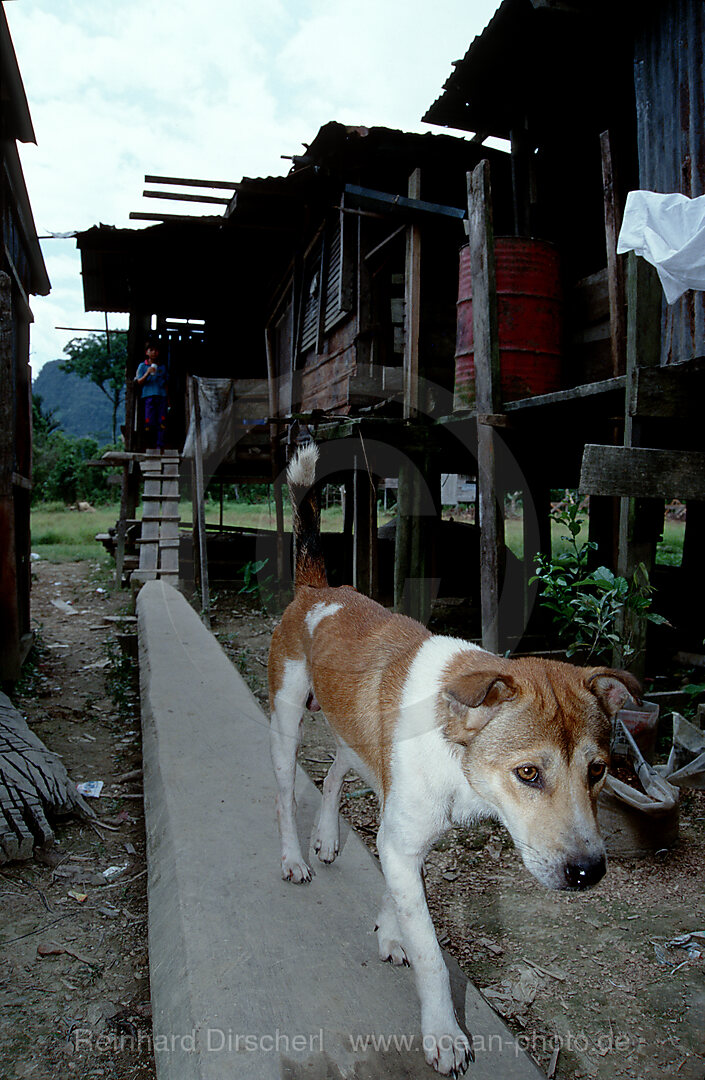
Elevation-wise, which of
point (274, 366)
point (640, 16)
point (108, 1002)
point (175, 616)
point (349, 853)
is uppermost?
point (640, 16)

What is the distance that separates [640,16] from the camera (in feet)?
18.6

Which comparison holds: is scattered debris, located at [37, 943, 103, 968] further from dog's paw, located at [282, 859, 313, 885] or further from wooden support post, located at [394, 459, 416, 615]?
wooden support post, located at [394, 459, 416, 615]

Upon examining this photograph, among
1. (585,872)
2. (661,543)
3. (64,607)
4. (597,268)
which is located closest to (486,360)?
(597,268)

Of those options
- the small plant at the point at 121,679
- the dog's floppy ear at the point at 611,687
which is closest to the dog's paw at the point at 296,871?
the dog's floppy ear at the point at 611,687

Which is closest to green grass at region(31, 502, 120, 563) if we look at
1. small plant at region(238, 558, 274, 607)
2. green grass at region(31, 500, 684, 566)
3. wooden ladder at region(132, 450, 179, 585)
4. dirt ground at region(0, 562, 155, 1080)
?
green grass at region(31, 500, 684, 566)

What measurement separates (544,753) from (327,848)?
57.3 inches

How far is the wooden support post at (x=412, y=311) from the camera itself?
7.45m

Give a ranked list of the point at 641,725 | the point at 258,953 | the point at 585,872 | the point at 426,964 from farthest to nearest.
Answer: the point at 641,725, the point at 258,953, the point at 426,964, the point at 585,872

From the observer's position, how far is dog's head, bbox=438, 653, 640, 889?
172cm

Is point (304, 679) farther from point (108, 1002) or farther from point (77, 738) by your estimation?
point (77, 738)

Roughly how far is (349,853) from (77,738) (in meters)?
3.01

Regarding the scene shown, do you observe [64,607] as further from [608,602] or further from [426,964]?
[426,964]

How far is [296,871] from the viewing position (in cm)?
273

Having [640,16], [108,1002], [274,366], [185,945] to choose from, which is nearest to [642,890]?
[185,945]
